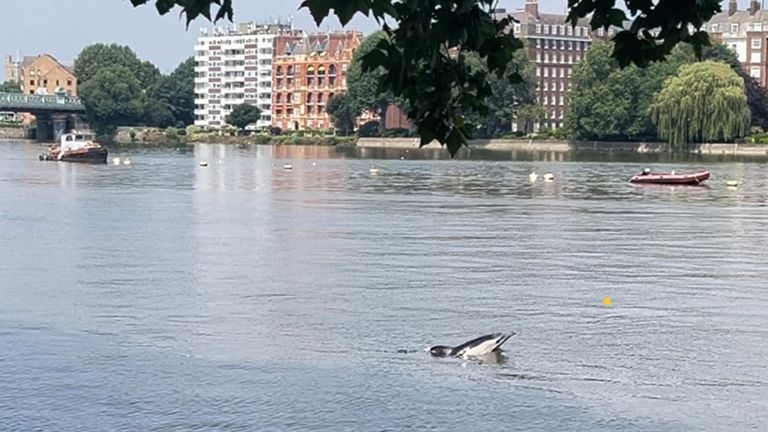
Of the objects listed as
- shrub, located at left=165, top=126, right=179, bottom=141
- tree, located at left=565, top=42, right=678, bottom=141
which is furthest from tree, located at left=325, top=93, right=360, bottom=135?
tree, located at left=565, top=42, right=678, bottom=141

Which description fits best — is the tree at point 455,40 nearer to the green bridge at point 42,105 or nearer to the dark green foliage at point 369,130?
the dark green foliage at point 369,130

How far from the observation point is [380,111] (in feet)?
548

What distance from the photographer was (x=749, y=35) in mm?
170375

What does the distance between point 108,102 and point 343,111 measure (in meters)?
34.0

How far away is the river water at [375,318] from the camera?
60.5 feet

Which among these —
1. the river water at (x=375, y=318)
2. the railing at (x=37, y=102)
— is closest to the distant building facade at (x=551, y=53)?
the railing at (x=37, y=102)

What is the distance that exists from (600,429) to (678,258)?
57.5ft

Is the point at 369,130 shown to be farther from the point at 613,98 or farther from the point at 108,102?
the point at 613,98

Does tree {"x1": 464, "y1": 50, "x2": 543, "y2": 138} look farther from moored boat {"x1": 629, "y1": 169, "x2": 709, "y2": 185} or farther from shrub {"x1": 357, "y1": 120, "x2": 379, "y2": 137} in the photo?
moored boat {"x1": 629, "y1": 169, "x2": 709, "y2": 185}

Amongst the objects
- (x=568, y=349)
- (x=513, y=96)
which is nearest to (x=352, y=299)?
(x=568, y=349)

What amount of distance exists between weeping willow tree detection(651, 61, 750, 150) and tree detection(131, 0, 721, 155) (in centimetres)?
10639

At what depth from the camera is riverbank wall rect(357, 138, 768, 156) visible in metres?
117

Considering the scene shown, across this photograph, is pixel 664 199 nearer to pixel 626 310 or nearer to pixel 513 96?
pixel 626 310

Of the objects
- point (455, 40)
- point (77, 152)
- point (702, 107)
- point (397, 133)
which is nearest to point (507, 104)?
point (397, 133)
